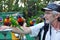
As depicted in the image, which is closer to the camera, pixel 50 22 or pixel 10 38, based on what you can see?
pixel 50 22

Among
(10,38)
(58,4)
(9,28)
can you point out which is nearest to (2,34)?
(10,38)

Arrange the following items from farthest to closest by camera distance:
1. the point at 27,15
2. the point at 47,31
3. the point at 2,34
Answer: the point at 27,15 < the point at 2,34 < the point at 47,31

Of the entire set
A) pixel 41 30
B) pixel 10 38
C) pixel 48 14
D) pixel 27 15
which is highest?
pixel 48 14

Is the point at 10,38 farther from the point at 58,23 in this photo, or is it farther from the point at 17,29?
the point at 58,23

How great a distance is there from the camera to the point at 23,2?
7.48 metres

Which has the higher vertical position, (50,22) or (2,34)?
(50,22)

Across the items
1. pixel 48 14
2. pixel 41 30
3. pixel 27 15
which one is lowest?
pixel 27 15

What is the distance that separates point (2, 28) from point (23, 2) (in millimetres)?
4531

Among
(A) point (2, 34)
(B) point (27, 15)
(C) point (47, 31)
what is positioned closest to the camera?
(C) point (47, 31)

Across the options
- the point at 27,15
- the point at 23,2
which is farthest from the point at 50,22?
→ the point at 23,2

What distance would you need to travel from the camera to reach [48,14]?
293cm

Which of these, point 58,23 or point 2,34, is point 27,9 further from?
point 58,23

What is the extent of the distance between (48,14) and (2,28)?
1.86 ft

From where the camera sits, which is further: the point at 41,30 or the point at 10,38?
the point at 10,38
